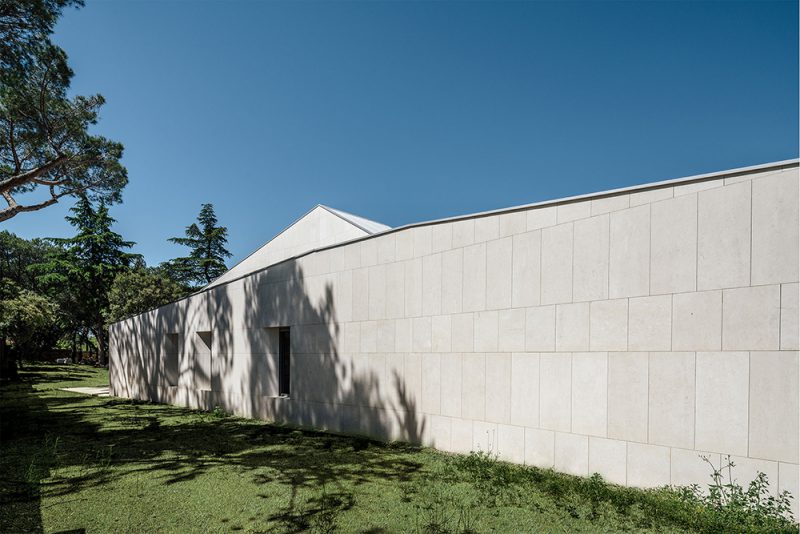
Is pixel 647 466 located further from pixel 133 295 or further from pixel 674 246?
pixel 133 295

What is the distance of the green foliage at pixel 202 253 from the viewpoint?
39062 millimetres

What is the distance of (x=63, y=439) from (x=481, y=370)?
315 inches

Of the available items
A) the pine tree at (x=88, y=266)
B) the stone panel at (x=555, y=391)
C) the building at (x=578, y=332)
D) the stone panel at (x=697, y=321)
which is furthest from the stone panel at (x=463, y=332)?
the pine tree at (x=88, y=266)

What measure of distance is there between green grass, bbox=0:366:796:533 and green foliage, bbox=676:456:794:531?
0.19ft

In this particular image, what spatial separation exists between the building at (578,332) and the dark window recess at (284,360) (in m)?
0.18

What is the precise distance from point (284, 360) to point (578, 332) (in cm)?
765

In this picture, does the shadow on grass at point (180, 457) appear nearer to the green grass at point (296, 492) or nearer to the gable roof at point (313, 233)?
the green grass at point (296, 492)

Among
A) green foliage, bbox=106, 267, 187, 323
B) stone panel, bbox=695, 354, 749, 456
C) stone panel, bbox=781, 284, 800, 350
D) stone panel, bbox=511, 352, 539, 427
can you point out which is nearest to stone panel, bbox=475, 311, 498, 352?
stone panel, bbox=511, 352, 539, 427

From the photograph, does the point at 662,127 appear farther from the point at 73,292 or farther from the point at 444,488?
the point at 73,292

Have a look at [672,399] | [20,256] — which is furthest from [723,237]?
[20,256]

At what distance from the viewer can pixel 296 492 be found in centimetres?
528

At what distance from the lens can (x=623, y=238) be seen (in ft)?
17.9

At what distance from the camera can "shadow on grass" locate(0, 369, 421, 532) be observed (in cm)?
503

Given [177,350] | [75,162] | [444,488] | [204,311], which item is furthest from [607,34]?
[177,350]
